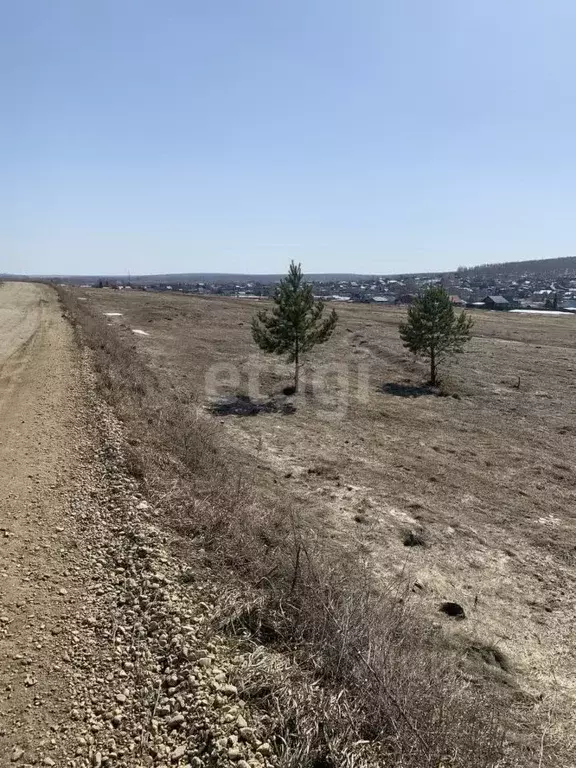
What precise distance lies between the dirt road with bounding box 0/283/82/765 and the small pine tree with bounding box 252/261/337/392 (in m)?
11.7

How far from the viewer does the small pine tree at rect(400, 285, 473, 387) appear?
24578 millimetres

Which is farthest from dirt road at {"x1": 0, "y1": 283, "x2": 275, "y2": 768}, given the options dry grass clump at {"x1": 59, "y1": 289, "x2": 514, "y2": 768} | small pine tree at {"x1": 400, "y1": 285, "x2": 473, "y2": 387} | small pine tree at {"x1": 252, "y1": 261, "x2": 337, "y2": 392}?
small pine tree at {"x1": 400, "y1": 285, "x2": 473, "y2": 387}

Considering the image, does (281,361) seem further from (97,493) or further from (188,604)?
(188,604)

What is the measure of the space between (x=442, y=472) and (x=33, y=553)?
463 inches

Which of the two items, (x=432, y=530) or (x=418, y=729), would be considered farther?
(x=432, y=530)

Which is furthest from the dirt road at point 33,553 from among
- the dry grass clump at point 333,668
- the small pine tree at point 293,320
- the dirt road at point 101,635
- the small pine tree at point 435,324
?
the small pine tree at point 435,324

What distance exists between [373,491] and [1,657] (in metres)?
9.82

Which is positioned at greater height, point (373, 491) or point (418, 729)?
point (418, 729)

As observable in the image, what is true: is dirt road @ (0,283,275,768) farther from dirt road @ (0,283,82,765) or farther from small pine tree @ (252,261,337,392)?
small pine tree @ (252,261,337,392)

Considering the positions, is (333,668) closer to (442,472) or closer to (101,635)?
(101,635)

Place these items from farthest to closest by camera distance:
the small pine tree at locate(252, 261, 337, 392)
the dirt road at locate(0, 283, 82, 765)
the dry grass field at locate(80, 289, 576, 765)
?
1. the small pine tree at locate(252, 261, 337, 392)
2. the dry grass field at locate(80, 289, 576, 765)
3. the dirt road at locate(0, 283, 82, 765)

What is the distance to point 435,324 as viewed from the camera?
2461 cm

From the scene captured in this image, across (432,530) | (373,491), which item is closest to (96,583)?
Answer: (432,530)

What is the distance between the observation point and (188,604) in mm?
4285
